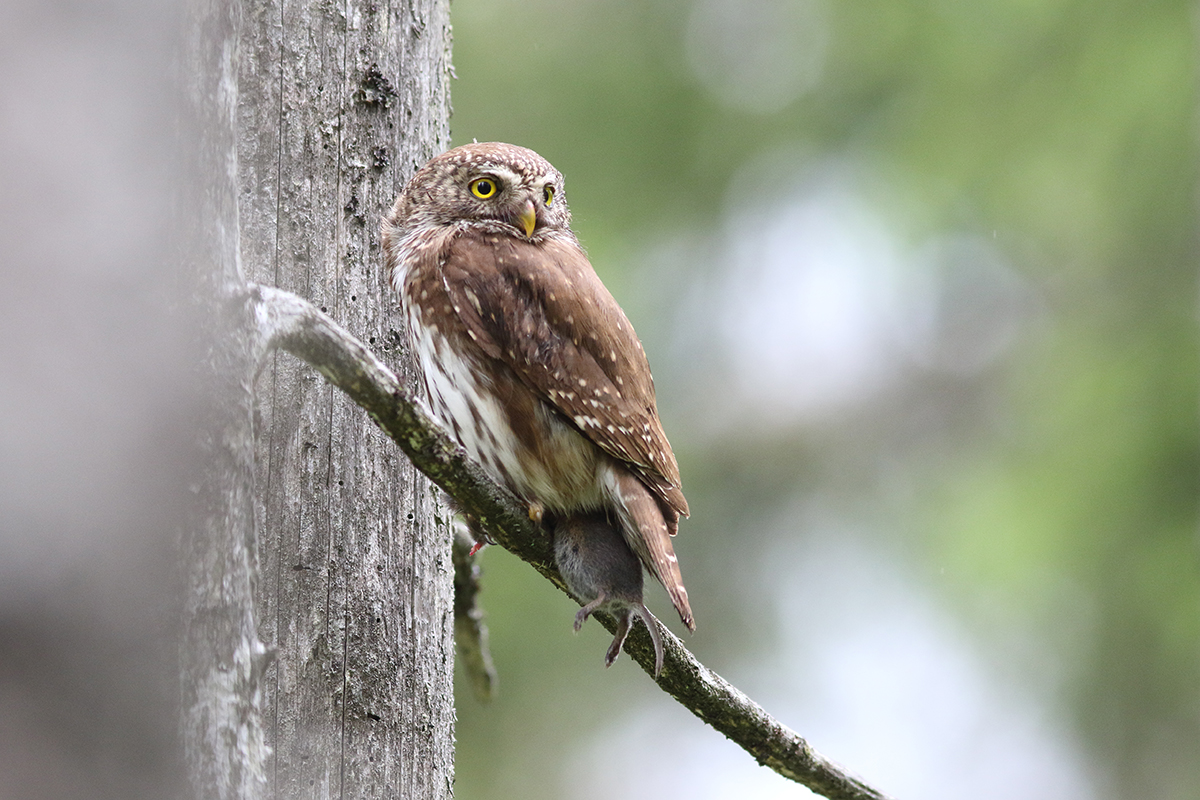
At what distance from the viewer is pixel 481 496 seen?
2.13m

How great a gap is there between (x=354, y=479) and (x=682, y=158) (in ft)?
16.7

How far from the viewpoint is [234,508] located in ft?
5.05

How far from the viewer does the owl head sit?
280 cm

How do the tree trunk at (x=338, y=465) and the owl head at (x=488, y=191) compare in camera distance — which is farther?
the owl head at (x=488, y=191)

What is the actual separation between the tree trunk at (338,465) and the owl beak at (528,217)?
1.31 ft

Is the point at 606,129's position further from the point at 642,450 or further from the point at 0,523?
the point at 0,523

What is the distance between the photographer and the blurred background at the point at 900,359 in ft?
20.2

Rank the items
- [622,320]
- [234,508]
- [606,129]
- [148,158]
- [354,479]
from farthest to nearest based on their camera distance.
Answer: [606,129] → [622,320] → [354,479] → [234,508] → [148,158]

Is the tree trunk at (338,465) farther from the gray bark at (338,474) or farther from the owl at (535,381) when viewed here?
the owl at (535,381)

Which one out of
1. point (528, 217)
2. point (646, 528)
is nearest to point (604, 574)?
point (646, 528)

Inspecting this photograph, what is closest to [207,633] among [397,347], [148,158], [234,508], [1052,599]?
[234,508]

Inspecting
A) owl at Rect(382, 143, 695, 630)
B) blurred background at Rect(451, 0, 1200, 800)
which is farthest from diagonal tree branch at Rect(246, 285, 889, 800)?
blurred background at Rect(451, 0, 1200, 800)

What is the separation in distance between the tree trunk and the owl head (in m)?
0.14

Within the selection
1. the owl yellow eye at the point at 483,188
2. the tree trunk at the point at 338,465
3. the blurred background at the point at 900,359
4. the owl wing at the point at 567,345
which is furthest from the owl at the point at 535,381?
the blurred background at the point at 900,359
